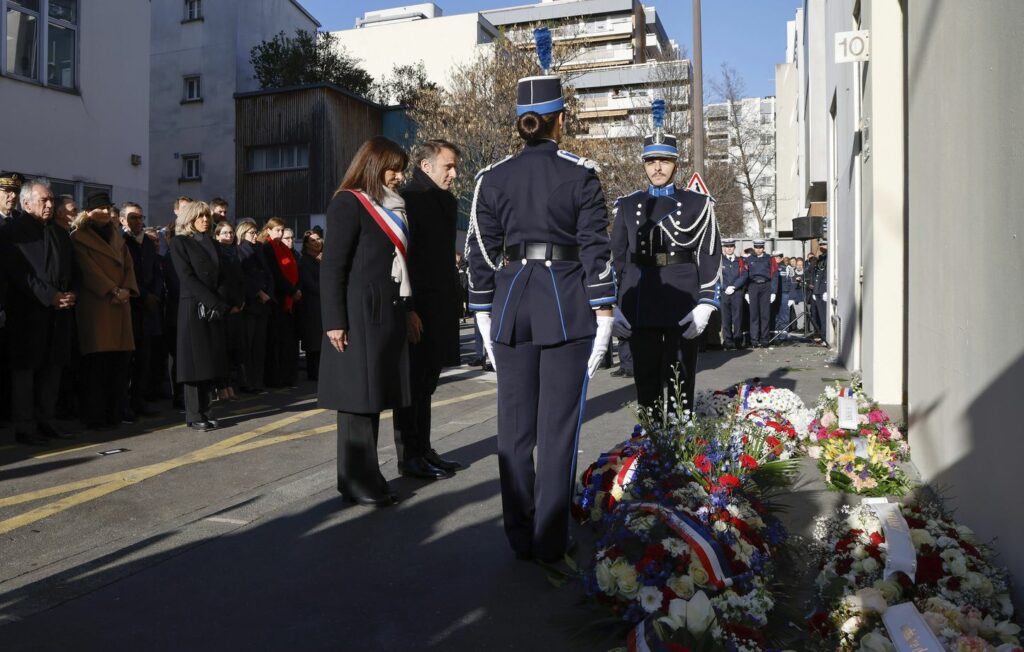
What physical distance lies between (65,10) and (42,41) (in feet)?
2.66

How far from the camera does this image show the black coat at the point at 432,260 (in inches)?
248

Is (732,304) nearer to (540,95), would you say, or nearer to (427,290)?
(427,290)

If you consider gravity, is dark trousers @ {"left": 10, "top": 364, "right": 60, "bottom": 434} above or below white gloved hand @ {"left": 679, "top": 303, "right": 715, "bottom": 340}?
below

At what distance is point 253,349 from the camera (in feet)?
36.3

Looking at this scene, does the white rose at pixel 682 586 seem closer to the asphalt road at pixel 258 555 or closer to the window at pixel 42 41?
the asphalt road at pixel 258 555

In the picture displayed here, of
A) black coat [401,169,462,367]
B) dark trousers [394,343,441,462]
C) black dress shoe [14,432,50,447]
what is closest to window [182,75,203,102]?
black dress shoe [14,432,50,447]

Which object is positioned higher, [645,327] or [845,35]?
[845,35]

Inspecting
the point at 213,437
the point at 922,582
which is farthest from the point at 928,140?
the point at 213,437

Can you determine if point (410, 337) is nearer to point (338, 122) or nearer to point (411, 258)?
point (411, 258)

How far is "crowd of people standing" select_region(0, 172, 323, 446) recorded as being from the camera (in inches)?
304

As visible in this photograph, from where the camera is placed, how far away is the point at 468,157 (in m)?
30.7

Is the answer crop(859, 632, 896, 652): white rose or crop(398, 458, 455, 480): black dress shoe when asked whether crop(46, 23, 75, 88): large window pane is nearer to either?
crop(398, 458, 455, 480): black dress shoe

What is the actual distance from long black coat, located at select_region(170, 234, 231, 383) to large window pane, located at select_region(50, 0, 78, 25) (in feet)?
34.1

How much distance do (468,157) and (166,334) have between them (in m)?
21.2
